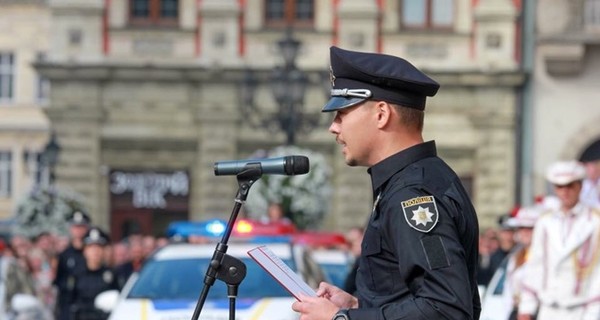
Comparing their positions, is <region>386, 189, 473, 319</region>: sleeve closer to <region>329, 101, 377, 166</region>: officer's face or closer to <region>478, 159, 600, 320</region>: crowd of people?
<region>329, 101, 377, 166</region>: officer's face

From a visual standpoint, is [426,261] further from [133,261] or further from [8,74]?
[8,74]

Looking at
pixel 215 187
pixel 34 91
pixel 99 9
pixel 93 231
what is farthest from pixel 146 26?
pixel 93 231

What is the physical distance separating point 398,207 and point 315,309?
391 mm

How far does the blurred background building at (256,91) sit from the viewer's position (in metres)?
34.4

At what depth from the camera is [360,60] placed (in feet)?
16.1

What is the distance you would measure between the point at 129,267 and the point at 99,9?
602 inches

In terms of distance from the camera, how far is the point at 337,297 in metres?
4.89

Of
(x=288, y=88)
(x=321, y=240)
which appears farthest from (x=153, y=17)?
(x=321, y=240)

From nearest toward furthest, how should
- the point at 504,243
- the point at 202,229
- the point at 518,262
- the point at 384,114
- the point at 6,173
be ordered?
the point at 384,114 < the point at 518,262 < the point at 202,229 < the point at 504,243 < the point at 6,173

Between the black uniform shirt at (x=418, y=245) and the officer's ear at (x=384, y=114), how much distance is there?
4.2 inches

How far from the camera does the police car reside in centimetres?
1015

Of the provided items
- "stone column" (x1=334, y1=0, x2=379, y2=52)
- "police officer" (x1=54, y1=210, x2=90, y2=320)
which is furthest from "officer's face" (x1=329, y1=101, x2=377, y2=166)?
"stone column" (x1=334, y1=0, x2=379, y2=52)

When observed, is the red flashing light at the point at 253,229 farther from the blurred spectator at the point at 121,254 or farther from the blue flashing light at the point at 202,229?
the blurred spectator at the point at 121,254

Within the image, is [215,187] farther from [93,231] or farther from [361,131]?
[361,131]
